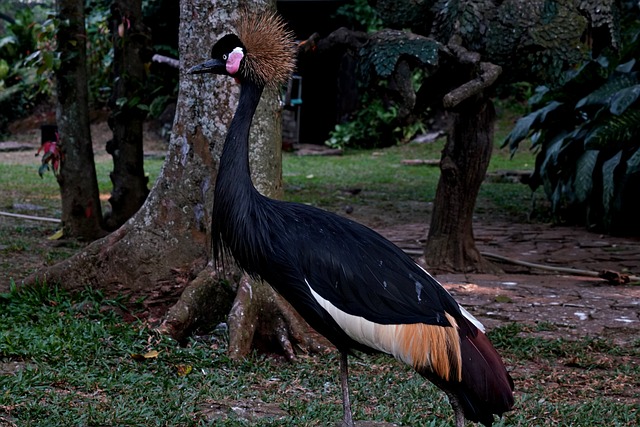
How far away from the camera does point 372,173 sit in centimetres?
1487

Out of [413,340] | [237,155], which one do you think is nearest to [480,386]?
[413,340]

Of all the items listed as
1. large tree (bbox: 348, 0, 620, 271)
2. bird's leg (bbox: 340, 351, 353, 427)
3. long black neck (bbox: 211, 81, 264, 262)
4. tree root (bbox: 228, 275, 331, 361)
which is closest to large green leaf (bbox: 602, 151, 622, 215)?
large tree (bbox: 348, 0, 620, 271)

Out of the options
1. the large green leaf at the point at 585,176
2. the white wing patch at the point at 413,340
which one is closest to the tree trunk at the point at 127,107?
the large green leaf at the point at 585,176

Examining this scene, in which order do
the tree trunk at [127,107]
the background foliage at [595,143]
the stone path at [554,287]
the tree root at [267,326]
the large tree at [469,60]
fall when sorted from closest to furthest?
the tree root at [267,326]
the stone path at [554,287]
the large tree at [469,60]
the tree trunk at [127,107]
the background foliage at [595,143]

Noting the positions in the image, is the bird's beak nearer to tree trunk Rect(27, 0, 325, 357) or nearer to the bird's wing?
the bird's wing

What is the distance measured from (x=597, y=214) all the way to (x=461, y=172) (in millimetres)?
3174

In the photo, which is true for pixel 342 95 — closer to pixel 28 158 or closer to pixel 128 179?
pixel 28 158

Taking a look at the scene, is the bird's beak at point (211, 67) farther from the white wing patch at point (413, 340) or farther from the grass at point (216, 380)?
the grass at point (216, 380)

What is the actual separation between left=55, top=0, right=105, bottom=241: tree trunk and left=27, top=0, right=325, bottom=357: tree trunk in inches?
79.9

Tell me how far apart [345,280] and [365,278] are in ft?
0.28

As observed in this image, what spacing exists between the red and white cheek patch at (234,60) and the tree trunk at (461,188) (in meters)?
3.22

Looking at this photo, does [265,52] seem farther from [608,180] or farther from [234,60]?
[608,180]

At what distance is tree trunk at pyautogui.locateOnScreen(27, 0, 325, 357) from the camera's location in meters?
5.98

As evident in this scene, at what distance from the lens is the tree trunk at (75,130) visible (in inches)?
312
